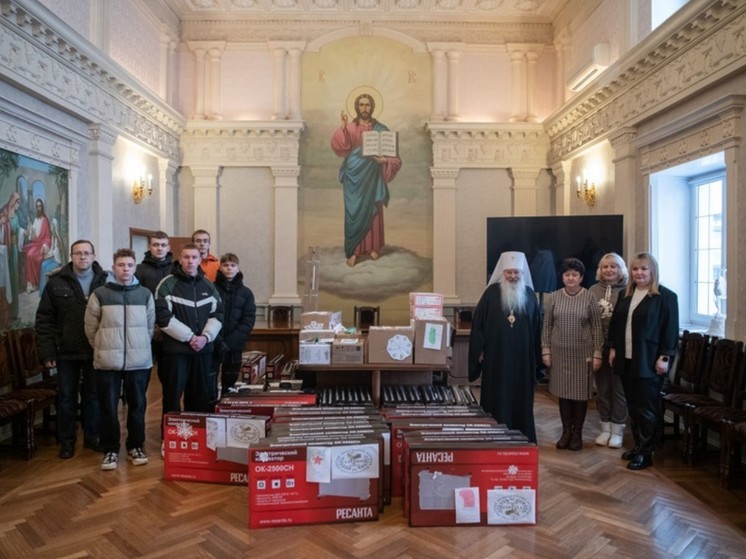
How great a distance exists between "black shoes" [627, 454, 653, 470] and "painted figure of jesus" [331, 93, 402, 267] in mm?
5921

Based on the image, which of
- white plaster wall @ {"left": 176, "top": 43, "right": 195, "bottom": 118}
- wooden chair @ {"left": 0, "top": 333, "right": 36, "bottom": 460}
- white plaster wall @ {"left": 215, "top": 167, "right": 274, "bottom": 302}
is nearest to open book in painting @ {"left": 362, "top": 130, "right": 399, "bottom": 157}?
white plaster wall @ {"left": 215, "top": 167, "right": 274, "bottom": 302}

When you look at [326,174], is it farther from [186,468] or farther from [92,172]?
[186,468]

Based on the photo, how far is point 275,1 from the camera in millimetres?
8859

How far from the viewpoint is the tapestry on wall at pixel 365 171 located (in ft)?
30.8

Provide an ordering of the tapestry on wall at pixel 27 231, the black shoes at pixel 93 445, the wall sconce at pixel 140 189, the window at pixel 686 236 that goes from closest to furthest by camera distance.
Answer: the black shoes at pixel 93 445 → the tapestry on wall at pixel 27 231 → the window at pixel 686 236 → the wall sconce at pixel 140 189

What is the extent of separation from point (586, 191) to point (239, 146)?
5.94 metres

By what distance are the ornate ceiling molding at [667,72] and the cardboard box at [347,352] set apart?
4.13 m

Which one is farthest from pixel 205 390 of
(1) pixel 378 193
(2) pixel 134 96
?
(1) pixel 378 193

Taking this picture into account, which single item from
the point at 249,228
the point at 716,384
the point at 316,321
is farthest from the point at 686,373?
the point at 249,228

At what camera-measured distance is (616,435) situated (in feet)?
15.4

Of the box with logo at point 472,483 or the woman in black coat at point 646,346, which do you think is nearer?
the box with logo at point 472,483

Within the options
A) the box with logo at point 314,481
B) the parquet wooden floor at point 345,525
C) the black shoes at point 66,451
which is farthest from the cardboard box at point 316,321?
the black shoes at point 66,451

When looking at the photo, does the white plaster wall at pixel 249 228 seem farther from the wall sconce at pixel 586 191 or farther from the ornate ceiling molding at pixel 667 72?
the ornate ceiling molding at pixel 667 72

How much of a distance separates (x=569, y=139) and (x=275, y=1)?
5.54 meters
